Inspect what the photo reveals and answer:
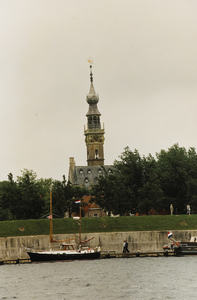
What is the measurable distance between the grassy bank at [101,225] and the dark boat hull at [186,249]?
13.1 metres

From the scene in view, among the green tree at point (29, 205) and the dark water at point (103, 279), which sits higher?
the green tree at point (29, 205)

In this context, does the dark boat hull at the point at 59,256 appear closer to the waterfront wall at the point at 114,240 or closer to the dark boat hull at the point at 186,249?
the dark boat hull at the point at 186,249

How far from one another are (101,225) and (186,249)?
17.1m

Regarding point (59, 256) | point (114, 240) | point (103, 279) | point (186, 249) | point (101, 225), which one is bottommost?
point (103, 279)

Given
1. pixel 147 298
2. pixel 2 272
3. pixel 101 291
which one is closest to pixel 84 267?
pixel 2 272

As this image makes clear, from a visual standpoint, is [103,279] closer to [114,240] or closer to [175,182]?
[114,240]

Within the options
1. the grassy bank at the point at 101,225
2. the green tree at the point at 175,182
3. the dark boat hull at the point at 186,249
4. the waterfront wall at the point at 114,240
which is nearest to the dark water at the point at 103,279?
A: the dark boat hull at the point at 186,249

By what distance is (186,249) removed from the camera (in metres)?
79.2

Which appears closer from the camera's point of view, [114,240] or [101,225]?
[114,240]

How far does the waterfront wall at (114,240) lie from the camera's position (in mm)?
87375

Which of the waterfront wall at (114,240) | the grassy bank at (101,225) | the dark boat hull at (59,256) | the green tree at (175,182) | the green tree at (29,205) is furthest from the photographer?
the green tree at (175,182)

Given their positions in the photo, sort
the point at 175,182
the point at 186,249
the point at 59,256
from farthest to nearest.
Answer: the point at 175,182
the point at 186,249
the point at 59,256

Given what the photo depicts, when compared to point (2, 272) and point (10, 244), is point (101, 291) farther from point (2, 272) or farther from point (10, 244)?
point (10, 244)

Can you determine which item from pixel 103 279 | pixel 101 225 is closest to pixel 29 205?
pixel 101 225
